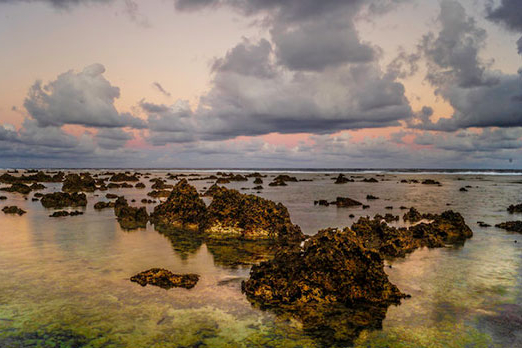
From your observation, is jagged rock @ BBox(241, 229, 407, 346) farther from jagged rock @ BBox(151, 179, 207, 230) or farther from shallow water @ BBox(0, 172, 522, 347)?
jagged rock @ BBox(151, 179, 207, 230)

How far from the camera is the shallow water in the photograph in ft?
20.7

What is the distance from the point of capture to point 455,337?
6.41m

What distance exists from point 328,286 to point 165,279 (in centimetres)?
452

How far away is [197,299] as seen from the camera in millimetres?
8055

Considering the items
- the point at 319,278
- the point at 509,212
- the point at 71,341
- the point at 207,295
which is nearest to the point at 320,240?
the point at 319,278

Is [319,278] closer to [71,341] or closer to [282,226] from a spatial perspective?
[71,341]

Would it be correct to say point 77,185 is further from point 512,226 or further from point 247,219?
point 512,226

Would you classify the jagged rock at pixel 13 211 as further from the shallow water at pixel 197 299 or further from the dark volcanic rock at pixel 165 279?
the dark volcanic rock at pixel 165 279

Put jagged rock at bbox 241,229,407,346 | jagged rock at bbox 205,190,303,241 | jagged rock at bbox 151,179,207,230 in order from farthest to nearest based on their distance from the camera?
1. jagged rock at bbox 151,179,207,230
2. jagged rock at bbox 205,190,303,241
3. jagged rock at bbox 241,229,407,346

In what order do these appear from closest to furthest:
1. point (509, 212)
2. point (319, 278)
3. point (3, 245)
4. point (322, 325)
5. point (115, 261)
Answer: point (322, 325), point (319, 278), point (115, 261), point (3, 245), point (509, 212)

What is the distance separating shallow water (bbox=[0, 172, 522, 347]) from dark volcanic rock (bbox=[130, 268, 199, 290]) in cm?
23

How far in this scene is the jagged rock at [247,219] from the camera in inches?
619

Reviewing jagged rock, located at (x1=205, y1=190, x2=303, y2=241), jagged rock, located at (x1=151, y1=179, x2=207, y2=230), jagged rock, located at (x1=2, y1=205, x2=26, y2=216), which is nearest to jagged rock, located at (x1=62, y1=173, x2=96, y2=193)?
jagged rock, located at (x1=2, y1=205, x2=26, y2=216)

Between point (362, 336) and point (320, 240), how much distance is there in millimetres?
3213
